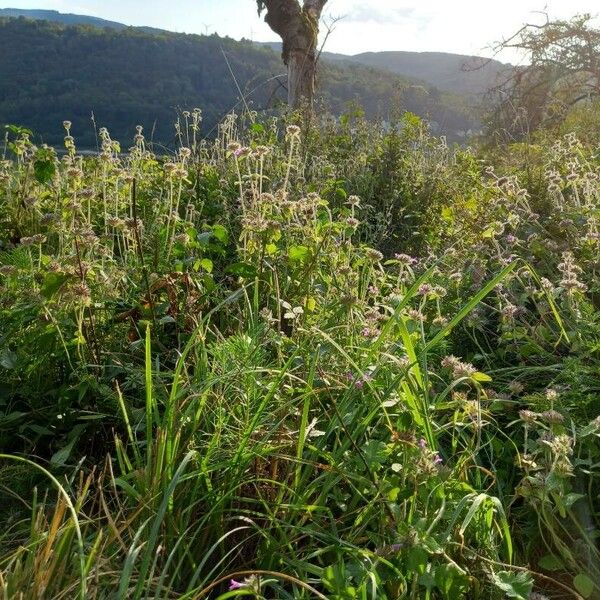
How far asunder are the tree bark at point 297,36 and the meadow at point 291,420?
21.6 feet

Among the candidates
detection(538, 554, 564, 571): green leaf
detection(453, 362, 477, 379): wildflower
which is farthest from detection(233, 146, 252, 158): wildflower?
detection(538, 554, 564, 571): green leaf

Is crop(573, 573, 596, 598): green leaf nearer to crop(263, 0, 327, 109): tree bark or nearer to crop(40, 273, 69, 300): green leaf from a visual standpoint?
crop(40, 273, 69, 300): green leaf

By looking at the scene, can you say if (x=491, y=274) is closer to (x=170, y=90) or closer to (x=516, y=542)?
(x=516, y=542)

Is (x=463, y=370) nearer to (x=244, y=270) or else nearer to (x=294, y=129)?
(x=244, y=270)

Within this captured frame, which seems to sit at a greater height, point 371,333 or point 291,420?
point 371,333

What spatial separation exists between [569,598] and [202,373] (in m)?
1.21

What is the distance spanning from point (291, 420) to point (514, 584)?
830 mm

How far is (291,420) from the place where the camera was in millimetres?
2229

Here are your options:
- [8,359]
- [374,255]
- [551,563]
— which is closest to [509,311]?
[374,255]

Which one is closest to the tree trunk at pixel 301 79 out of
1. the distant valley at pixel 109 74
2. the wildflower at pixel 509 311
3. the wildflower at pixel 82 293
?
the wildflower at pixel 509 311

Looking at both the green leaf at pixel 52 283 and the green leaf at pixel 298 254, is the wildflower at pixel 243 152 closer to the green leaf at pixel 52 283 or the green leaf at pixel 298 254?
the green leaf at pixel 298 254

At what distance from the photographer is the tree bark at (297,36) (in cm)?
1015

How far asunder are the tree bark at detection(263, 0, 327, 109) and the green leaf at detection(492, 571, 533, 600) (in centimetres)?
879

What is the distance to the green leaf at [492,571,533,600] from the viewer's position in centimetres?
160
